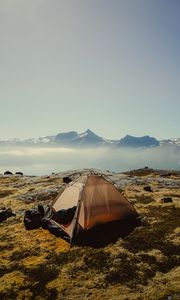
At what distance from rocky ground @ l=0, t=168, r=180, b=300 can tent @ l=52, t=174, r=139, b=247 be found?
0.83 meters

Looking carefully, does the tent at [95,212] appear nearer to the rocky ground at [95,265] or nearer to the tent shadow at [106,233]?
the tent shadow at [106,233]

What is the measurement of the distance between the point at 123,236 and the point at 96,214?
2278mm

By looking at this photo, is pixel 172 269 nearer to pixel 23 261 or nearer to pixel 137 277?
pixel 137 277

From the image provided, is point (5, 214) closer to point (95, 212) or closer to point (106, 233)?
point (95, 212)

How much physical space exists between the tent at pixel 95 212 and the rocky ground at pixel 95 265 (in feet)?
2.74

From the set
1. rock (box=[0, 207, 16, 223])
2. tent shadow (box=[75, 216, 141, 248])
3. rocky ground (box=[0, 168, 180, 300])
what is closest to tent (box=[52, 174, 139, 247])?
tent shadow (box=[75, 216, 141, 248])

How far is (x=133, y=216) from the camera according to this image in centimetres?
2081

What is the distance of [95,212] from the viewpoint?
19.2 m

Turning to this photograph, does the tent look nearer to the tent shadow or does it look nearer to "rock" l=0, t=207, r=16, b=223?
the tent shadow

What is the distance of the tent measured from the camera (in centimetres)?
1783

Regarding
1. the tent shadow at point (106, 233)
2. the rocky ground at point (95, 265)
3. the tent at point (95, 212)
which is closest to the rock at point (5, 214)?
the rocky ground at point (95, 265)

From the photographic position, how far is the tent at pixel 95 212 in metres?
17.8

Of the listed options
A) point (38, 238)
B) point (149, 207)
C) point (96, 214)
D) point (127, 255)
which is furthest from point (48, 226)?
point (149, 207)

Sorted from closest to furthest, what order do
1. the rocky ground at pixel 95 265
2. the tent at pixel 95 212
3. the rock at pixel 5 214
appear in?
the rocky ground at pixel 95 265 < the tent at pixel 95 212 < the rock at pixel 5 214
